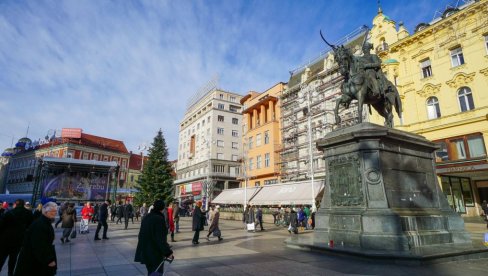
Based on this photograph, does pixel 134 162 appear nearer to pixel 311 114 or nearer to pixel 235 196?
pixel 235 196

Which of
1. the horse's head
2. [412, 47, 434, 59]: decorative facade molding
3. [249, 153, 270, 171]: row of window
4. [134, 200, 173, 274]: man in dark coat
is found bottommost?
[134, 200, 173, 274]: man in dark coat

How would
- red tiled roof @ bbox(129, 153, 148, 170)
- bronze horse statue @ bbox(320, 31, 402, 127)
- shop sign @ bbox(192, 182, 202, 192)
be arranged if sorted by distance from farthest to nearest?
red tiled roof @ bbox(129, 153, 148, 170), shop sign @ bbox(192, 182, 202, 192), bronze horse statue @ bbox(320, 31, 402, 127)

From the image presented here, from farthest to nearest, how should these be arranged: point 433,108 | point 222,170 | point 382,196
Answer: point 222,170 → point 433,108 → point 382,196

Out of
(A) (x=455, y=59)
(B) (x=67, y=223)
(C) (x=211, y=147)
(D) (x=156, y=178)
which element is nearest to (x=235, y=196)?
(D) (x=156, y=178)

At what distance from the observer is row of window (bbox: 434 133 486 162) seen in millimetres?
21594

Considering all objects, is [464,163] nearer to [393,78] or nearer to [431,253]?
[393,78]

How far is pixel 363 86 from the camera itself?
943 centimetres

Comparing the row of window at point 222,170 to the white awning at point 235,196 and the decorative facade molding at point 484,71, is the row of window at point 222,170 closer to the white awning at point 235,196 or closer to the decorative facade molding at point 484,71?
the white awning at point 235,196

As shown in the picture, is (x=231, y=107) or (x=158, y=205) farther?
(x=231, y=107)

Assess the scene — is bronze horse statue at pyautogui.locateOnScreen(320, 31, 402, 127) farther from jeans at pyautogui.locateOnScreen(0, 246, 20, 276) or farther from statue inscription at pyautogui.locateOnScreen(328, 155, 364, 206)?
jeans at pyautogui.locateOnScreen(0, 246, 20, 276)

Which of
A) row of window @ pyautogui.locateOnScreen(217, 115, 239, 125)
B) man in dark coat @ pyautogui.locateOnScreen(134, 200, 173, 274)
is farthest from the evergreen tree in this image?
man in dark coat @ pyautogui.locateOnScreen(134, 200, 173, 274)

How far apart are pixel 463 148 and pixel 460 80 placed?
216 inches

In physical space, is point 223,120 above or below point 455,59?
above

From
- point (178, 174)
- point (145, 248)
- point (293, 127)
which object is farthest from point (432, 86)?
point (178, 174)
